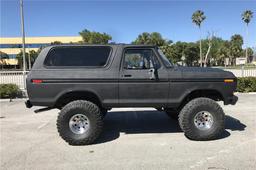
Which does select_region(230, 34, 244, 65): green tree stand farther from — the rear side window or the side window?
the rear side window

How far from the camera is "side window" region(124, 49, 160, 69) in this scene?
585 centimetres

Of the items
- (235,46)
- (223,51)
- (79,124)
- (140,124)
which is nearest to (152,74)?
(79,124)

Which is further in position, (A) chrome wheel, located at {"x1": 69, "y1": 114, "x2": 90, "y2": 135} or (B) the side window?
(B) the side window

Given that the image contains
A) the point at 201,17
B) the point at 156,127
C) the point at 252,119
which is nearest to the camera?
the point at 156,127

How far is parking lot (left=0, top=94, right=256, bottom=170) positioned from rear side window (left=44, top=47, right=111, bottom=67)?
171cm

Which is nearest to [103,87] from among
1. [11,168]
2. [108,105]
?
[108,105]

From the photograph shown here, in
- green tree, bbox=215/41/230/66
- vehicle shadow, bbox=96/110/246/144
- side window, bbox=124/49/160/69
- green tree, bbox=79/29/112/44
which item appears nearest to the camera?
side window, bbox=124/49/160/69

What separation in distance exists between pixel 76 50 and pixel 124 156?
2.50 metres

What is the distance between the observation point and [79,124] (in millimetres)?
5742

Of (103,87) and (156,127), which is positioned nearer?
(103,87)

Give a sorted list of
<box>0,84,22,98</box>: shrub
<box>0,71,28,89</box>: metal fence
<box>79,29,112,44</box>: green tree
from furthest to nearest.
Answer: <box>79,29,112,44</box>: green tree < <box>0,71,28,89</box>: metal fence < <box>0,84,22,98</box>: shrub

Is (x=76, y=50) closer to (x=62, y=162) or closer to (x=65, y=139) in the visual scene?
(x=65, y=139)

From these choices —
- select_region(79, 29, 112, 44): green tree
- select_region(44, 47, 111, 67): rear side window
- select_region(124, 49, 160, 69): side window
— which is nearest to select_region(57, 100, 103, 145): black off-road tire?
select_region(44, 47, 111, 67): rear side window

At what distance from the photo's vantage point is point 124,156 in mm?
4898
